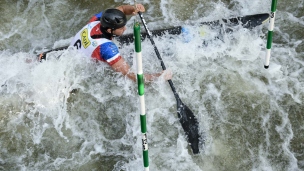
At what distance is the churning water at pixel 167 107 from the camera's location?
4.40 meters

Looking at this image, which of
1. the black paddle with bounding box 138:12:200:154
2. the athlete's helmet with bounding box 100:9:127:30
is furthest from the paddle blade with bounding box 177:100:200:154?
the athlete's helmet with bounding box 100:9:127:30

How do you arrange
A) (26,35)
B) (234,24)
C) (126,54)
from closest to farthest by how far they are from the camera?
(126,54) < (234,24) < (26,35)

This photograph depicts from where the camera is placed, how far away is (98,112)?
476 centimetres

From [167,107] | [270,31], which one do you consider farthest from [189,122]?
[270,31]

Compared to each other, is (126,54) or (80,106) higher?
(126,54)

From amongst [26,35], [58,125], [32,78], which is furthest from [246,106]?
[26,35]

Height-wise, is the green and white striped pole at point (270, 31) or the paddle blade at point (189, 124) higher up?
the green and white striped pole at point (270, 31)

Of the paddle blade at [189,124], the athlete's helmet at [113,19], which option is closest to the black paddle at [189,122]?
the paddle blade at [189,124]

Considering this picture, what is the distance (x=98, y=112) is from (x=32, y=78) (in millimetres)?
991

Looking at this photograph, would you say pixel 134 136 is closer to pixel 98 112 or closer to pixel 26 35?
pixel 98 112

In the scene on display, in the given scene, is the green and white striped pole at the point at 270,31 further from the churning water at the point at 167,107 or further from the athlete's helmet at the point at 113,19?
the athlete's helmet at the point at 113,19

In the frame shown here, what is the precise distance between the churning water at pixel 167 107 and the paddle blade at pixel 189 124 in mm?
84

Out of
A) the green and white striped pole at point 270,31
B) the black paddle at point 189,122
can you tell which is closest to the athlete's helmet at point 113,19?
the black paddle at point 189,122

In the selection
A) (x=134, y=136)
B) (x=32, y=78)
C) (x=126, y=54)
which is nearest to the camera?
(x=134, y=136)
